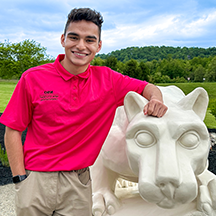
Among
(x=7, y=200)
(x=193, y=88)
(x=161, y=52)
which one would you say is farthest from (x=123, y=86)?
(x=161, y=52)

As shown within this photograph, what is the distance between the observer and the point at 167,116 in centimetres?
163

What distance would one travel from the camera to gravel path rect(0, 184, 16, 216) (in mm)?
3398

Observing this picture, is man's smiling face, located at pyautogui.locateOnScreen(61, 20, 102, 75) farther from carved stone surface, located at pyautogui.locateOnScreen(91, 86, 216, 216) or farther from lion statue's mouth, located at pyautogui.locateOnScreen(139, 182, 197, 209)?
lion statue's mouth, located at pyautogui.locateOnScreen(139, 182, 197, 209)

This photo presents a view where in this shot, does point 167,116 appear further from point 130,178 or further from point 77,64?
point 130,178

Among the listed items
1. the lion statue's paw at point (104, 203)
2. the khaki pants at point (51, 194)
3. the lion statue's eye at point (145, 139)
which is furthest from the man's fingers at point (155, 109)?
the lion statue's paw at point (104, 203)

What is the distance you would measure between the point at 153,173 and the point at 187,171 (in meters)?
0.20

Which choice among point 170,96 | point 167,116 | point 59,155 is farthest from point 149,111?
point 59,155

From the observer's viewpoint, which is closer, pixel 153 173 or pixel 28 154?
pixel 153 173

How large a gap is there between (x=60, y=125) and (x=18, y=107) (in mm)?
308

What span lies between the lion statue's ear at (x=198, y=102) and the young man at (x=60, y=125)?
183mm

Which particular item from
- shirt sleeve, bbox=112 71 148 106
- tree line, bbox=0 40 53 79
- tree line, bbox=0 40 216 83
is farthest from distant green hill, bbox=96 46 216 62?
shirt sleeve, bbox=112 71 148 106

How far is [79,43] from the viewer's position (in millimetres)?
1747

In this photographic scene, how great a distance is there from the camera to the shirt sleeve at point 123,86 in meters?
1.93

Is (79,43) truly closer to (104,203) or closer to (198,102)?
(198,102)
